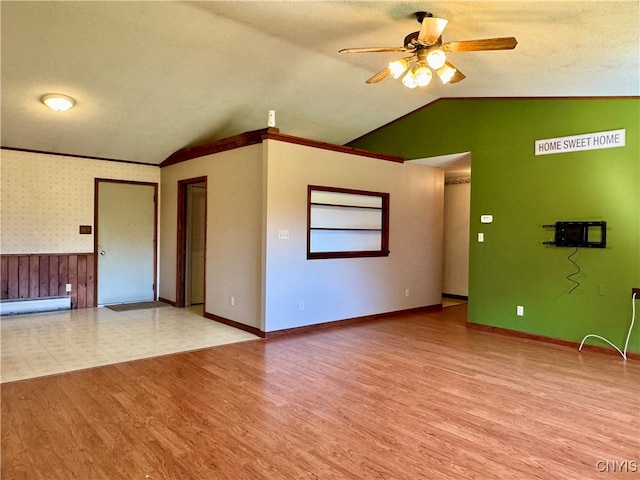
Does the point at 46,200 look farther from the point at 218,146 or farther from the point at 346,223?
the point at 346,223

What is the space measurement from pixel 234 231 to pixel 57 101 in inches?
98.4

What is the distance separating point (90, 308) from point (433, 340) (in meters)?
5.26

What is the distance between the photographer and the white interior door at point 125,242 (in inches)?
268

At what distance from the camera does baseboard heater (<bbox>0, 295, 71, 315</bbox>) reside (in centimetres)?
593

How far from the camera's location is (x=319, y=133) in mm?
6957

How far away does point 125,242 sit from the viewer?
700 cm

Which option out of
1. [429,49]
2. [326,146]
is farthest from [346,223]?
[429,49]

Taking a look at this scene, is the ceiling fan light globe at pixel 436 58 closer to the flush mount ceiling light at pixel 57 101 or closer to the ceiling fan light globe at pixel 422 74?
the ceiling fan light globe at pixel 422 74

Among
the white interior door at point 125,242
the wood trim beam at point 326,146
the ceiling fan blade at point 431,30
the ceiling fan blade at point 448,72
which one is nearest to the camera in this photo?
the ceiling fan blade at point 431,30

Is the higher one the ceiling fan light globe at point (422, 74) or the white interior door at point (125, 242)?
the ceiling fan light globe at point (422, 74)

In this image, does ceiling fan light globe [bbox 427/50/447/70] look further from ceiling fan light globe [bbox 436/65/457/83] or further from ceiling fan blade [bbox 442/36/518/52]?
ceiling fan light globe [bbox 436/65/457/83]

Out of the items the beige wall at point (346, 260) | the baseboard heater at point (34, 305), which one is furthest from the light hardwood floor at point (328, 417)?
the baseboard heater at point (34, 305)

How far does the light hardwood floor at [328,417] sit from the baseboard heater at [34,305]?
10.5 feet

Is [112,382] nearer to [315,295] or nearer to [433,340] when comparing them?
[315,295]
